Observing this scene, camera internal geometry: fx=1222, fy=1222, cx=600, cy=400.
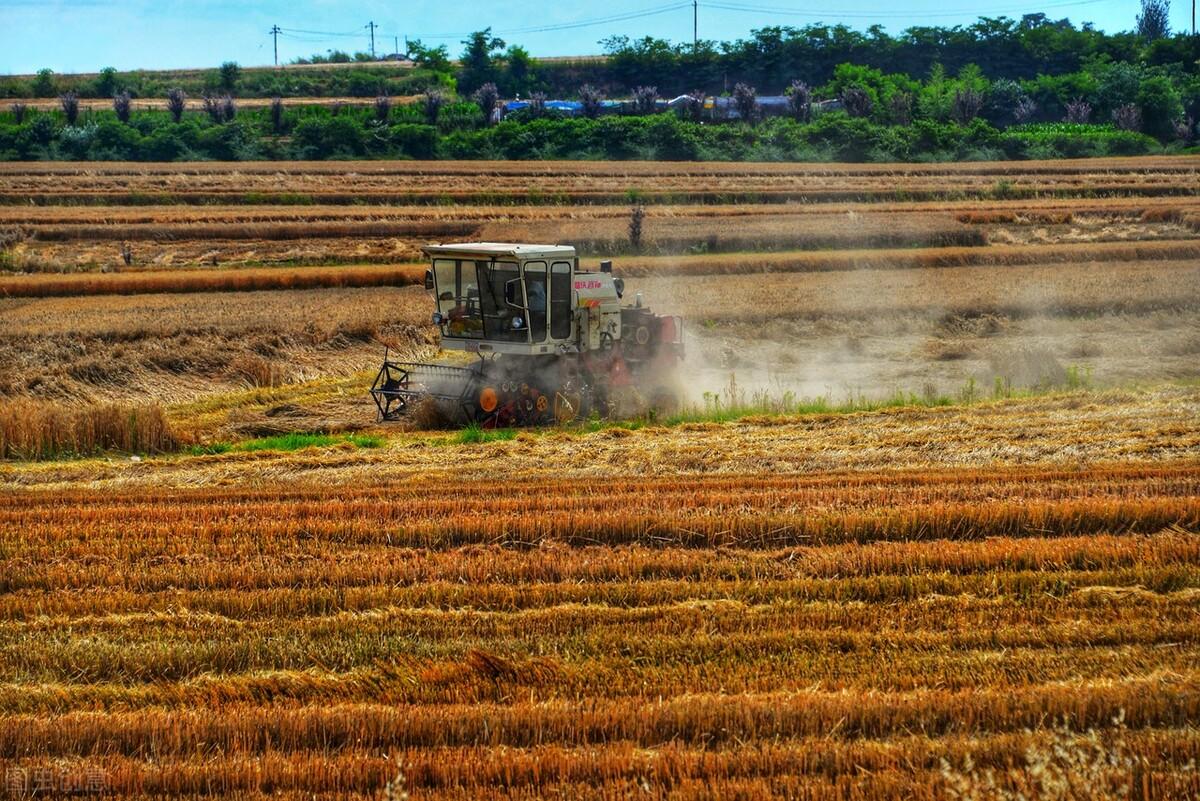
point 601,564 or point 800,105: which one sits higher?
point 800,105

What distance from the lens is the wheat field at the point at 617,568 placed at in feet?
21.9

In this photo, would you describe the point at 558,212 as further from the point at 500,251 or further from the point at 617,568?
the point at 617,568

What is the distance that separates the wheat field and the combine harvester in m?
0.90

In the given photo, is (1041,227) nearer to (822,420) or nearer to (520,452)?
(822,420)

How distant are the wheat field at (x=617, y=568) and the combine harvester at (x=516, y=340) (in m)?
0.90

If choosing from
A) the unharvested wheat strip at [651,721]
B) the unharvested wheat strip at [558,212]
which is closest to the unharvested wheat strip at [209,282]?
the unharvested wheat strip at [558,212]

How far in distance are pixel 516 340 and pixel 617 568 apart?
31.2 feet

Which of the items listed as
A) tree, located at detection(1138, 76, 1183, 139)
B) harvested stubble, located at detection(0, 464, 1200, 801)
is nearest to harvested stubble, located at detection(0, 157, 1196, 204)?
tree, located at detection(1138, 76, 1183, 139)

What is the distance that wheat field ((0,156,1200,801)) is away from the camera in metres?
6.69

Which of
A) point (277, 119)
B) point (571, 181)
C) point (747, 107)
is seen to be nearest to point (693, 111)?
point (747, 107)

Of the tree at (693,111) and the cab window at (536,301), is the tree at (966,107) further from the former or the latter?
the cab window at (536,301)

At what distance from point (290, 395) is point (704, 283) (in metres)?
13.0

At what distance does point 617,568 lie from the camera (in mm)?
9844

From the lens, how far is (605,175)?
54812 mm
